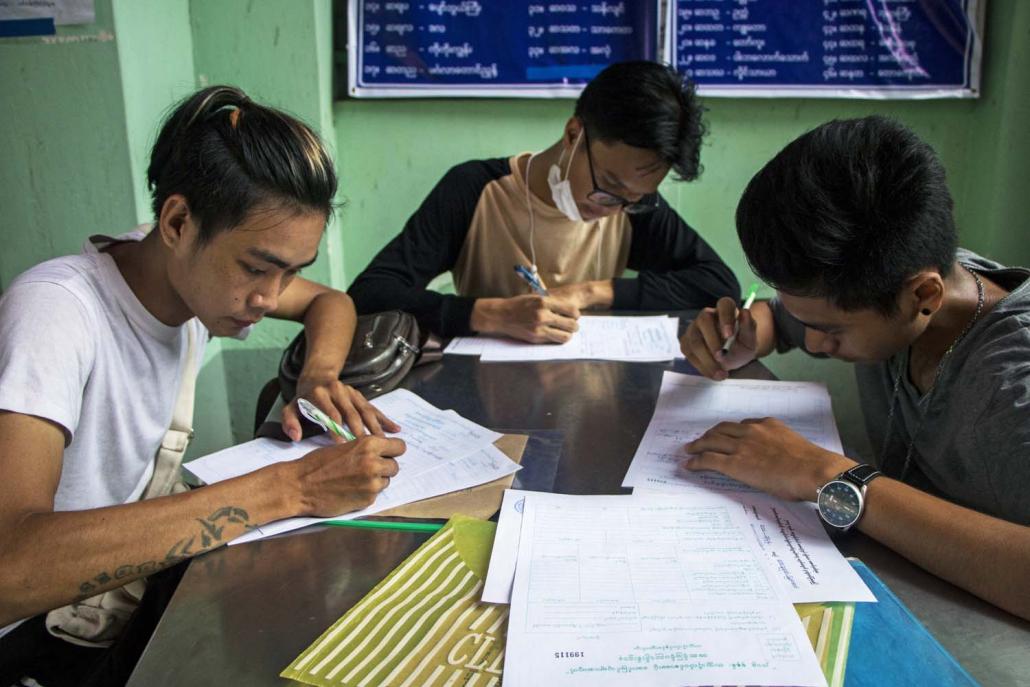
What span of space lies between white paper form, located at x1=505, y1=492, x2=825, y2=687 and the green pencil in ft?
0.39

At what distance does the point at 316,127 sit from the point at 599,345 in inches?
53.3

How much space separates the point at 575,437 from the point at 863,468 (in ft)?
1.42

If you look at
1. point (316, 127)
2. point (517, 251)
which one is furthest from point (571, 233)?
point (316, 127)

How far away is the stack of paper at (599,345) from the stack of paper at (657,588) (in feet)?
2.11

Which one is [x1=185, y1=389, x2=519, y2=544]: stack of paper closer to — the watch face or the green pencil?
the green pencil

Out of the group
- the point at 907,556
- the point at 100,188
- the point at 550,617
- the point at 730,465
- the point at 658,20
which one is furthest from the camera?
the point at 658,20

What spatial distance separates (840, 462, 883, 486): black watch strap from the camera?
0.94m

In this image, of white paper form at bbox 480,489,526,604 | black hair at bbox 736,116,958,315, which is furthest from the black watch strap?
white paper form at bbox 480,489,526,604

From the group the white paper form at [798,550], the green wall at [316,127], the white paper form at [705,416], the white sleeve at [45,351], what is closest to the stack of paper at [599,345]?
the white paper form at [705,416]

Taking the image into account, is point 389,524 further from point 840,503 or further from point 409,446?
point 840,503

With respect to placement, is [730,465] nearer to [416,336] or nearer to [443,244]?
[416,336]

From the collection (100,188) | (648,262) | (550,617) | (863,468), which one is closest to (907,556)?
(863,468)

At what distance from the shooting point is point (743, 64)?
2564 millimetres

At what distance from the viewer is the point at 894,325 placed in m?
1.09
